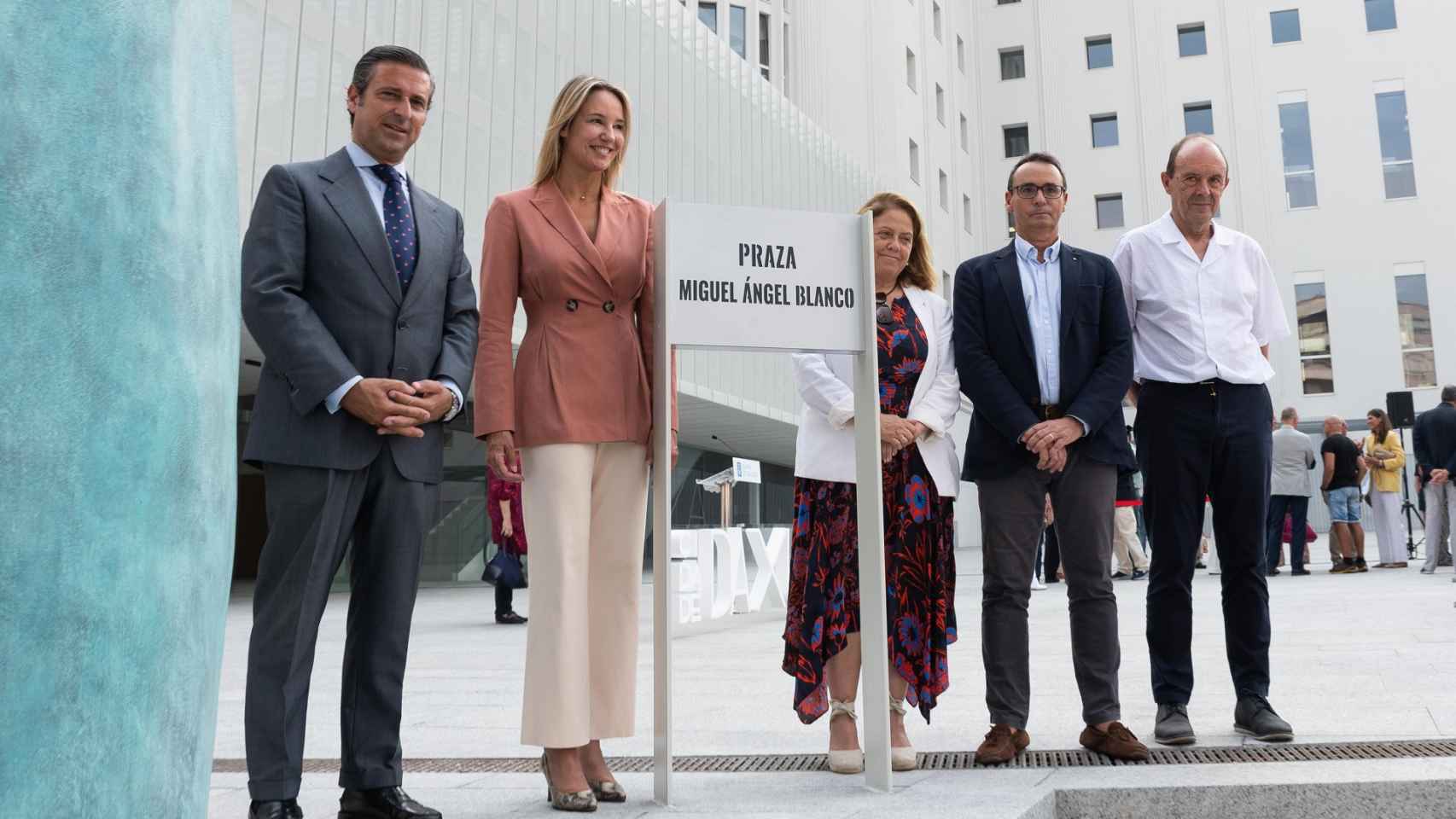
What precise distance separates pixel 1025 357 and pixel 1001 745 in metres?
1.32

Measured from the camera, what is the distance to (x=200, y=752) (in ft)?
3.94

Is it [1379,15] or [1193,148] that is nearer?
[1193,148]

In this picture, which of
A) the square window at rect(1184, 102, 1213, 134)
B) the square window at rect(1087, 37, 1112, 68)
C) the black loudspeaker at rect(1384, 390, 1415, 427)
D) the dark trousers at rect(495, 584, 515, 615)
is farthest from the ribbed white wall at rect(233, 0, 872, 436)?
the square window at rect(1184, 102, 1213, 134)

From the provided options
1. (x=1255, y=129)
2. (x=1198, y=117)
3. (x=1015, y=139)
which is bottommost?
(x=1255, y=129)

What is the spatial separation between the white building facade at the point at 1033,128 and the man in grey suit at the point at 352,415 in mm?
14608

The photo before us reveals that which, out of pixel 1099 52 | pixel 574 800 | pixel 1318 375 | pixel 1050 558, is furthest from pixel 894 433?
pixel 1099 52

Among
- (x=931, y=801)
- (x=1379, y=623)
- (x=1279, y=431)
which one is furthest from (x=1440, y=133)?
(x=931, y=801)

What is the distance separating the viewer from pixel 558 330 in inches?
133

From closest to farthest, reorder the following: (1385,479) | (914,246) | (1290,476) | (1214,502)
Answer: (914,246) → (1214,502) → (1290,476) → (1385,479)

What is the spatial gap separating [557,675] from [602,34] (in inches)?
716

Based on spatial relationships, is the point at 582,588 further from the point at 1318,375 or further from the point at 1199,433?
the point at 1318,375

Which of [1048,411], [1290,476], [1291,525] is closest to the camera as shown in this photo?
[1048,411]

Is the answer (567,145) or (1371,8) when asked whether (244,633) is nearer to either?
A: (567,145)

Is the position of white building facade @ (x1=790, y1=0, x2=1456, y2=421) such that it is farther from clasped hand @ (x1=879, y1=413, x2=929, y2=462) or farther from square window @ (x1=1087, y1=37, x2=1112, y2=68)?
clasped hand @ (x1=879, y1=413, x2=929, y2=462)
